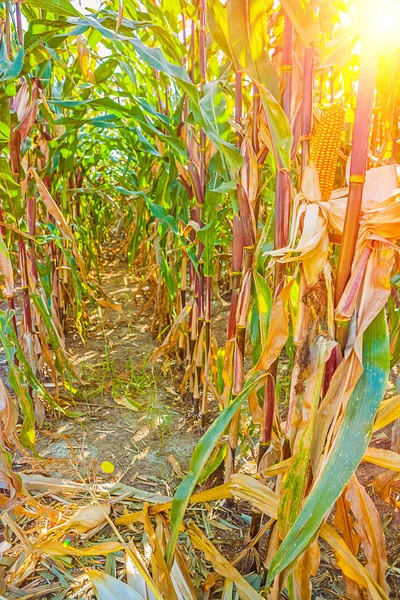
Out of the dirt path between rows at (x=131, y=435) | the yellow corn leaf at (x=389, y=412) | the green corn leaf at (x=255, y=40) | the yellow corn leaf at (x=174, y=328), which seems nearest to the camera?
the yellow corn leaf at (x=389, y=412)

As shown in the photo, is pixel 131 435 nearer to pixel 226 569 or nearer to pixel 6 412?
pixel 6 412

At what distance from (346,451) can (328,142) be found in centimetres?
49

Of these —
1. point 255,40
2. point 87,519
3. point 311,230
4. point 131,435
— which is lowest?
point 131,435

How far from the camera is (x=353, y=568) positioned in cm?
79

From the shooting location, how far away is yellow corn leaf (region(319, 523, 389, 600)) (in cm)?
76

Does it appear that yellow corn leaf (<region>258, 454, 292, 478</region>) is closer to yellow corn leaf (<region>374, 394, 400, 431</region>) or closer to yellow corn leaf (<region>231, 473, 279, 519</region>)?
yellow corn leaf (<region>231, 473, 279, 519</region>)

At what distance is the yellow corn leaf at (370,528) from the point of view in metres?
0.79

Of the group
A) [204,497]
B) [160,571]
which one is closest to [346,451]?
[204,497]

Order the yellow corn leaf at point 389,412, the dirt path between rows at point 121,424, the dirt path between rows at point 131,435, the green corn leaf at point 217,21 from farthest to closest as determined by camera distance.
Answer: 1. the dirt path between rows at point 121,424
2. the dirt path between rows at point 131,435
3. the green corn leaf at point 217,21
4. the yellow corn leaf at point 389,412

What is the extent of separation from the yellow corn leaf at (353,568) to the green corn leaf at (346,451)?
0.40 feet

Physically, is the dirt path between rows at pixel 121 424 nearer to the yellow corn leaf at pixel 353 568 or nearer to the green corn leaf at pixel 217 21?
the yellow corn leaf at pixel 353 568

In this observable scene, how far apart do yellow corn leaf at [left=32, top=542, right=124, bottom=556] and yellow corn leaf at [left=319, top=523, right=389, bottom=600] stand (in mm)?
474

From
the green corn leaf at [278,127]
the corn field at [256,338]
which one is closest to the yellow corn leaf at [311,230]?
the corn field at [256,338]

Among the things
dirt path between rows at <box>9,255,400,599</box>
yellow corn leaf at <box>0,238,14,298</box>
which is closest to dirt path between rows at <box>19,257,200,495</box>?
dirt path between rows at <box>9,255,400,599</box>
